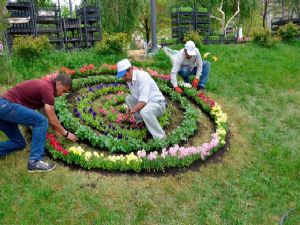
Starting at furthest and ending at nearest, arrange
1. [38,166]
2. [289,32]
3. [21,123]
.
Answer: [289,32]
[38,166]
[21,123]

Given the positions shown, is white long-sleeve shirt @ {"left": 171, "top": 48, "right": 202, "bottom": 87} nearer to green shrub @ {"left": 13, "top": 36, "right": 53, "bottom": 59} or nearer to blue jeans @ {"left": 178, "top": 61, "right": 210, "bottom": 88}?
blue jeans @ {"left": 178, "top": 61, "right": 210, "bottom": 88}

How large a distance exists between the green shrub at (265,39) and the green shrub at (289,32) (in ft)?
5.02

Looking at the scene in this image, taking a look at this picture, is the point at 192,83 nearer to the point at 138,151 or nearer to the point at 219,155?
the point at 219,155

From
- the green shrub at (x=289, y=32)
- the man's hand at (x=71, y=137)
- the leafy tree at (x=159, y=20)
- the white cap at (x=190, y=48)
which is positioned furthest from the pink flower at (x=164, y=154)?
the leafy tree at (x=159, y=20)

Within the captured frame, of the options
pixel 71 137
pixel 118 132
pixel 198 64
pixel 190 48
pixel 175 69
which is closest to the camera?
pixel 71 137

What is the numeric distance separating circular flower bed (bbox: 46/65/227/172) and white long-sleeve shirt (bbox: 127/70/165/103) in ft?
2.26

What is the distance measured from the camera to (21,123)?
4992 millimetres

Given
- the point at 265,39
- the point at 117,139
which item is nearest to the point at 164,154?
the point at 117,139

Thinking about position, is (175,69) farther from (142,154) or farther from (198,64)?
(142,154)

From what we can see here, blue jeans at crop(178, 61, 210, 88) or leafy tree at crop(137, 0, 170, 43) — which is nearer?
blue jeans at crop(178, 61, 210, 88)

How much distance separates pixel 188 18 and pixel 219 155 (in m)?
8.91

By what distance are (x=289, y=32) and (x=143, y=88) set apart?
11408mm

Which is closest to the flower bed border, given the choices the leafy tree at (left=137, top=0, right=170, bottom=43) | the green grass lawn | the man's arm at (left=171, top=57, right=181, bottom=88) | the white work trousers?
the white work trousers

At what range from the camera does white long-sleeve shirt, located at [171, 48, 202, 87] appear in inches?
321
